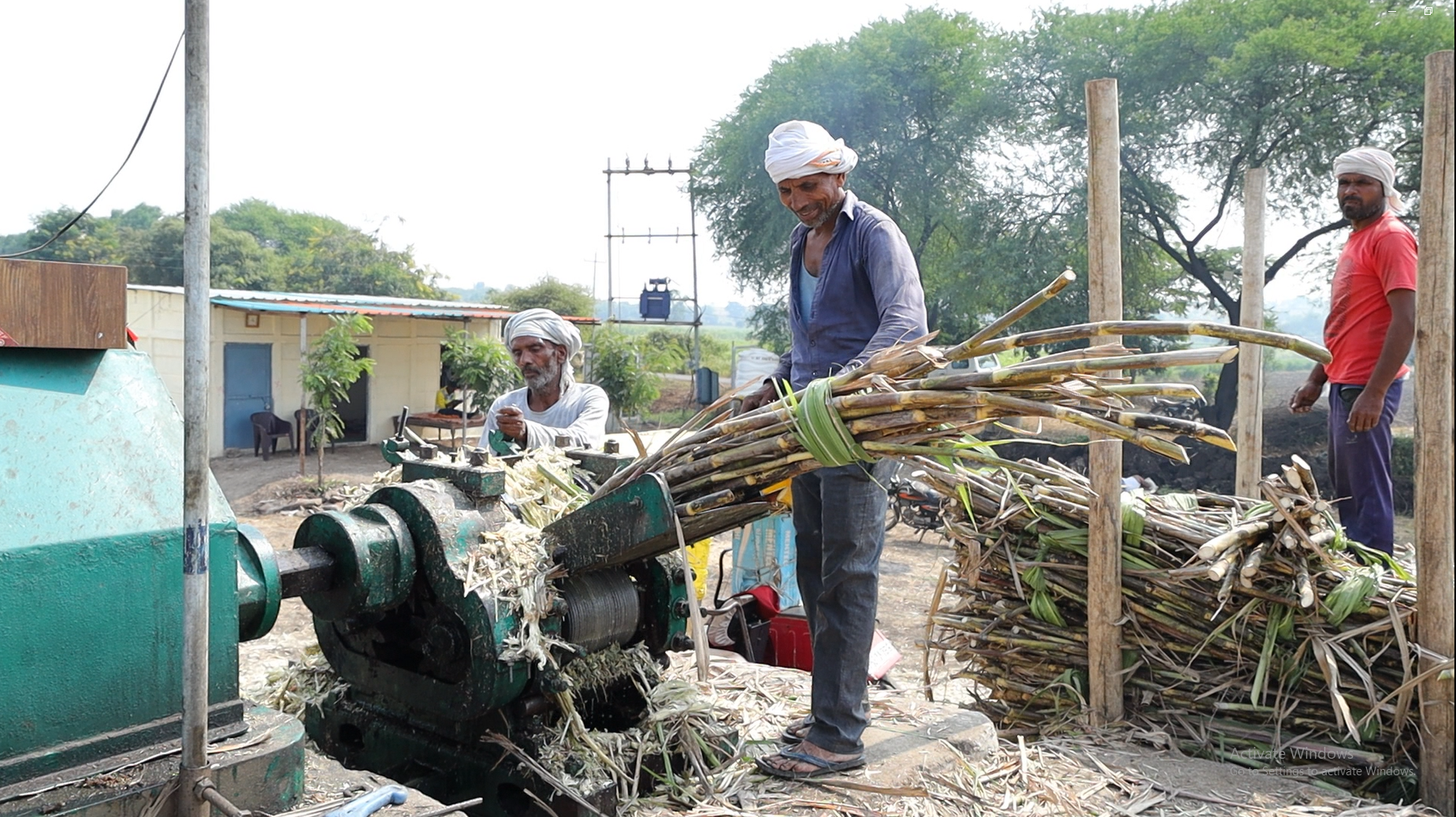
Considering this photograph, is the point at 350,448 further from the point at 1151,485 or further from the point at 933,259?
the point at 1151,485

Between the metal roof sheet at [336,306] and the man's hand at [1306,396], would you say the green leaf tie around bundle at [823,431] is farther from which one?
the metal roof sheet at [336,306]

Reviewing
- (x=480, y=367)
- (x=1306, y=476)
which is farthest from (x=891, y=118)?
(x=1306, y=476)

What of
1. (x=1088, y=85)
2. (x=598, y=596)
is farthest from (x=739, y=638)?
(x=1088, y=85)

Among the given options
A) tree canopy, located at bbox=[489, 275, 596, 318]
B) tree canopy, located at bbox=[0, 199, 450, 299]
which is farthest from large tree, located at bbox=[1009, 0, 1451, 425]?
tree canopy, located at bbox=[0, 199, 450, 299]

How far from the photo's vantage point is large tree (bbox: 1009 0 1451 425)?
1666 centimetres

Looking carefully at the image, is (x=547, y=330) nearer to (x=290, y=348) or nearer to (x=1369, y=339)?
(x=1369, y=339)

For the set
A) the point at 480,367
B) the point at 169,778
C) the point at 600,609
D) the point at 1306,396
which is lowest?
the point at 169,778

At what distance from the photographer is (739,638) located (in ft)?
16.7

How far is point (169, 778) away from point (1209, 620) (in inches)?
140

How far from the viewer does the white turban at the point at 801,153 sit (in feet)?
11.2

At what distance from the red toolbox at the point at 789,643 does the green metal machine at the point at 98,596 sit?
3.11 metres

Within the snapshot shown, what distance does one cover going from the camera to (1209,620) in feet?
12.9

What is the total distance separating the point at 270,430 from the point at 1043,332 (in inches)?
756

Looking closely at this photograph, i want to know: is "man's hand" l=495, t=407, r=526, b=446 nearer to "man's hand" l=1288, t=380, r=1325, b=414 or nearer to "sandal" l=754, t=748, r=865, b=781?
"sandal" l=754, t=748, r=865, b=781
